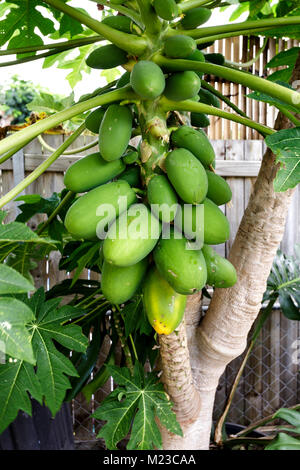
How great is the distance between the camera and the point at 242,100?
135 inches

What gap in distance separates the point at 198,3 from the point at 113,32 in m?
0.21

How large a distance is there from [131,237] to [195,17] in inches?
18.6

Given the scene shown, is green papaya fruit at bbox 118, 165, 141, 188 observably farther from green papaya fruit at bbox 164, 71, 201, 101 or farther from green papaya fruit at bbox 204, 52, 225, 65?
green papaya fruit at bbox 204, 52, 225, 65

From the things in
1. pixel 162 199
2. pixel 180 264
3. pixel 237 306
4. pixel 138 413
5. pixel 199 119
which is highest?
pixel 199 119

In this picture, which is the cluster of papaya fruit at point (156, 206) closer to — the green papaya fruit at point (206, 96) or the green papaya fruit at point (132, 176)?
the green papaya fruit at point (132, 176)

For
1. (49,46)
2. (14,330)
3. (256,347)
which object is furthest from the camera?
(256,347)

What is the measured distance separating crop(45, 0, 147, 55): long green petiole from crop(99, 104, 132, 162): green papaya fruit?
0.38 feet

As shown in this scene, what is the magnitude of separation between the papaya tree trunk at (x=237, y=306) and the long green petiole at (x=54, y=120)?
36cm

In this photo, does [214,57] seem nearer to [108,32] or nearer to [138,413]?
[108,32]

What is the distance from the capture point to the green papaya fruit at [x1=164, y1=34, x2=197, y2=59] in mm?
743

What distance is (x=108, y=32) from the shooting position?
78cm

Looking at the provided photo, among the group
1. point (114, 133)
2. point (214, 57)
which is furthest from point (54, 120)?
point (214, 57)

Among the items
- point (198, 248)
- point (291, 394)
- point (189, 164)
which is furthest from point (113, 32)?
point (291, 394)
